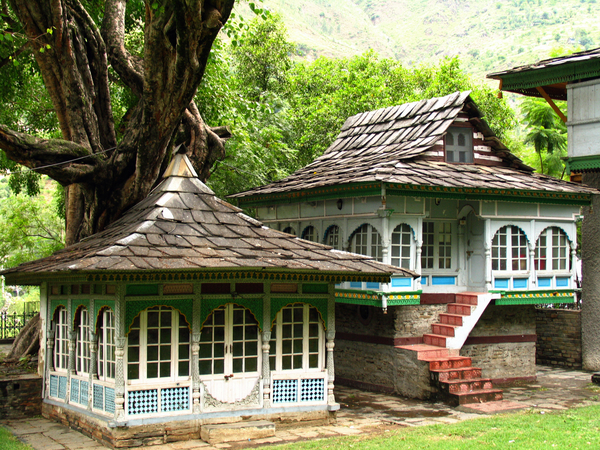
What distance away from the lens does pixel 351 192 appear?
14.6 metres

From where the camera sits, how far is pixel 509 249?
601 inches

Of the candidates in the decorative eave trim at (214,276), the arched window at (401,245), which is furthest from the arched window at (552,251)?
the decorative eave trim at (214,276)

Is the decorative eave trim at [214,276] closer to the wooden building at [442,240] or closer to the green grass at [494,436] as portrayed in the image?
the green grass at [494,436]

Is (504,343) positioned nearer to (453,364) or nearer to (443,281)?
(443,281)

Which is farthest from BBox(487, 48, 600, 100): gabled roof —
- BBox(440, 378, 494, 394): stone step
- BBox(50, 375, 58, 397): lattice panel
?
BBox(50, 375, 58, 397): lattice panel

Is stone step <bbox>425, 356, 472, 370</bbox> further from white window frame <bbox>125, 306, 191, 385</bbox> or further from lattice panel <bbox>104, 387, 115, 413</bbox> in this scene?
lattice panel <bbox>104, 387, 115, 413</bbox>

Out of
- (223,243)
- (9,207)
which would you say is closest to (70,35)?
(223,243)

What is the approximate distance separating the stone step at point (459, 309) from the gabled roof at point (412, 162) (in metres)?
2.70

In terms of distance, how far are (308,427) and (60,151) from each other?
6.67 metres

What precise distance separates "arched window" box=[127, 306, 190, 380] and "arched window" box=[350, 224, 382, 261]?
17.3ft

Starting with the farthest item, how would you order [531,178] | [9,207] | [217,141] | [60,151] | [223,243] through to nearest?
[9,207], [531,178], [217,141], [60,151], [223,243]

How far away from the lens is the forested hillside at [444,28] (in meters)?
90.0

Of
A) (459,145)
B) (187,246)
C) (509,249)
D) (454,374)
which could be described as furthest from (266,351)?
(459,145)

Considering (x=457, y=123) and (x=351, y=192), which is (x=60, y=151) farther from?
(x=457, y=123)
